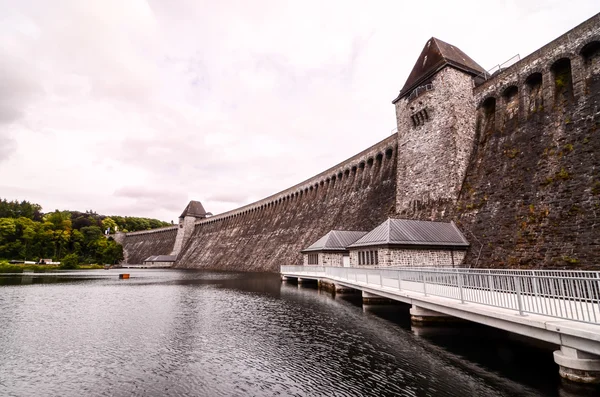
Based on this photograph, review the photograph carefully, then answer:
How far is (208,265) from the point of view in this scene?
8100cm

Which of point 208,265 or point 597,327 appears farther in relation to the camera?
point 208,265

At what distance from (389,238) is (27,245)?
107191mm

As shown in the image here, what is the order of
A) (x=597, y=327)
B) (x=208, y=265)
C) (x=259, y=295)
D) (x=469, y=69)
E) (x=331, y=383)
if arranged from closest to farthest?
(x=597, y=327) → (x=331, y=383) → (x=259, y=295) → (x=469, y=69) → (x=208, y=265)

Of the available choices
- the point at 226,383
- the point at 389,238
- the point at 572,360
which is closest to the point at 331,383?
the point at 226,383

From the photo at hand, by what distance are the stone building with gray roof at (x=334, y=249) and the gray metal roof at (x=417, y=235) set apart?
5822mm

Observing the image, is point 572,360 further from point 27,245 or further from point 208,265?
point 27,245

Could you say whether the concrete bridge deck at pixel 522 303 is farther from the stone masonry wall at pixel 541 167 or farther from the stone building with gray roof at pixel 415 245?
the stone masonry wall at pixel 541 167

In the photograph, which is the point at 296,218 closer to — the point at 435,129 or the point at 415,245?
the point at 435,129

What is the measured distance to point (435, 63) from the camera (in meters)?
30.8

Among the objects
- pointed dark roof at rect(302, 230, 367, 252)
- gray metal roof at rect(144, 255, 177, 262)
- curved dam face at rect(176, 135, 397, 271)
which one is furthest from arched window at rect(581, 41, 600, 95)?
gray metal roof at rect(144, 255, 177, 262)

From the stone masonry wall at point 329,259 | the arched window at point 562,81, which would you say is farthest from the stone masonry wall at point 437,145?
the stone masonry wall at point 329,259

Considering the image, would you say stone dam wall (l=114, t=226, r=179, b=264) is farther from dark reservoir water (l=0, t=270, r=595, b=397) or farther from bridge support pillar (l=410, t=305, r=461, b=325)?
bridge support pillar (l=410, t=305, r=461, b=325)

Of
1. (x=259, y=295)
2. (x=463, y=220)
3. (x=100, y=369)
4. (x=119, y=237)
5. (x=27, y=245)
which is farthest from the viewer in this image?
(x=119, y=237)

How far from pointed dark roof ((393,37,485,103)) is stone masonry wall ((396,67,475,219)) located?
0.84 meters
